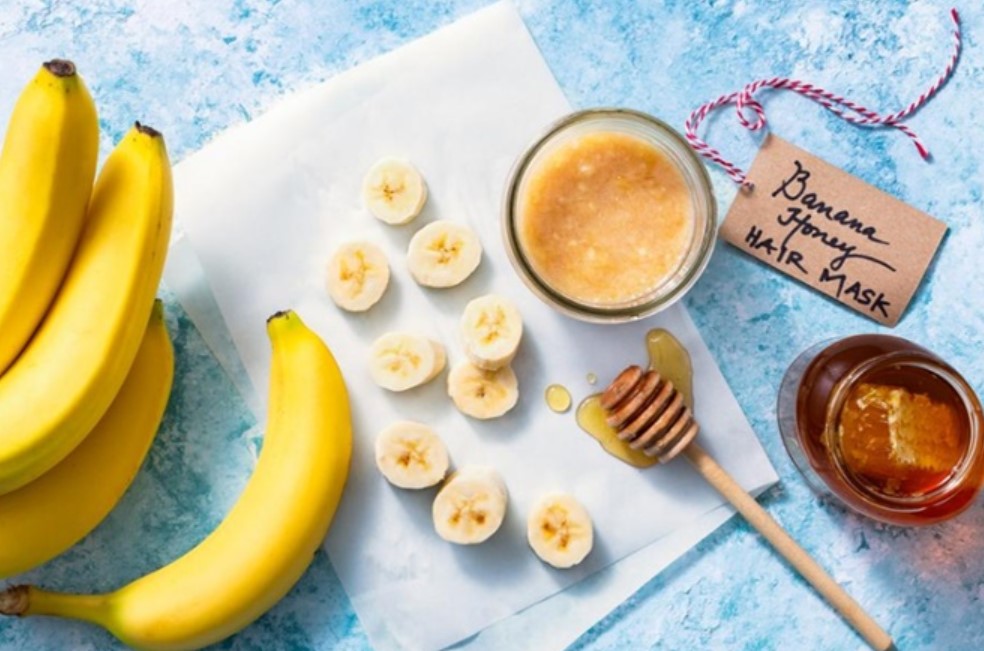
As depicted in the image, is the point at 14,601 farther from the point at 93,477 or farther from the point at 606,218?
the point at 606,218

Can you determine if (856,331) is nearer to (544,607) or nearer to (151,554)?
(544,607)

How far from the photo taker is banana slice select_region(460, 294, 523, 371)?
991 mm

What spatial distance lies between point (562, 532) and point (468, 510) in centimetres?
9

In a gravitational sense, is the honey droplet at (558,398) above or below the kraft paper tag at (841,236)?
below

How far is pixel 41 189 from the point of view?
0.83 meters

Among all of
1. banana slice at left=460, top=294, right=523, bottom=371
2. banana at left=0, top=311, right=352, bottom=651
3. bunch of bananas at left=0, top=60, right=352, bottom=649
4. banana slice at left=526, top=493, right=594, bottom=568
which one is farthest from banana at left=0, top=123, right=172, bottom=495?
banana slice at left=526, top=493, right=594, bottom=568

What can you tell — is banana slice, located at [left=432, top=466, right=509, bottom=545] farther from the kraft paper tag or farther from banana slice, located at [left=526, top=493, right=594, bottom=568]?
the kraft paper tag

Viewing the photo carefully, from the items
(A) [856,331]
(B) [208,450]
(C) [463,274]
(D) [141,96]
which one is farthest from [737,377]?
(D) [141,96]

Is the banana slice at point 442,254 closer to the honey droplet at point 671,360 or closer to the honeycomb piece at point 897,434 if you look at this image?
the honey droplet at point 671,360

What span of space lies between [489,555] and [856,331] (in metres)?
0.41

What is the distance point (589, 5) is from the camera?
104cm

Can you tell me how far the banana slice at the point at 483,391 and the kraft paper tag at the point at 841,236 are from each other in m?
0.25

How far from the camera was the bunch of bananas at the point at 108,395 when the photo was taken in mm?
823

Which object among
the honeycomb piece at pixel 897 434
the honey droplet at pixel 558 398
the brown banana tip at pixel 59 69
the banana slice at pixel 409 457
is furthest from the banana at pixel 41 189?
the honeycomb piece at pixel 897 434
